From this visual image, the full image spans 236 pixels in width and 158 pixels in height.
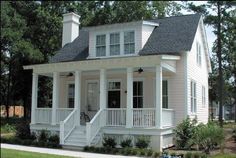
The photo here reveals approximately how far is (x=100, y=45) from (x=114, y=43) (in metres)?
1.02

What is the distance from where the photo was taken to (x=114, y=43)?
2286 cm

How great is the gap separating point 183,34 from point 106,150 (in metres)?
9.00

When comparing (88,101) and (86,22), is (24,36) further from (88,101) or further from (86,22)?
(88,101)

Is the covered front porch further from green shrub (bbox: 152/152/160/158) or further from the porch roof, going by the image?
green shrub (bbox: 152/152/160/158)

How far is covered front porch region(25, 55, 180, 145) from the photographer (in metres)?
18.4

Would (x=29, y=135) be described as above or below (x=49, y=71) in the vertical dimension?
below

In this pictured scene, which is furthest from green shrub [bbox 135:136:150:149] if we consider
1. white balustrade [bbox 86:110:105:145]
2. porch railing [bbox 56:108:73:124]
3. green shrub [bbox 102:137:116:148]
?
porch railing [bbox 56:108:73:124]

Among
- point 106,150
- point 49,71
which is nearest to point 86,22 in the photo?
point 49,71

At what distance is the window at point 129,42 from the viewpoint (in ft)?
73.4

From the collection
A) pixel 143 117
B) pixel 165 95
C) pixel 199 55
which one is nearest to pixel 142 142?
pixel 143 117

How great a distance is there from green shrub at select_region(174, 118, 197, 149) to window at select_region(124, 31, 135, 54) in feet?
18.4

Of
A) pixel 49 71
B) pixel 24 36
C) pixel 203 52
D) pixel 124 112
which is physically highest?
pixel 24 36

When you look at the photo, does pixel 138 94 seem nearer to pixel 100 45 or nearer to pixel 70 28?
pixel 100 45

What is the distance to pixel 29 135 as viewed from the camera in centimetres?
2120
